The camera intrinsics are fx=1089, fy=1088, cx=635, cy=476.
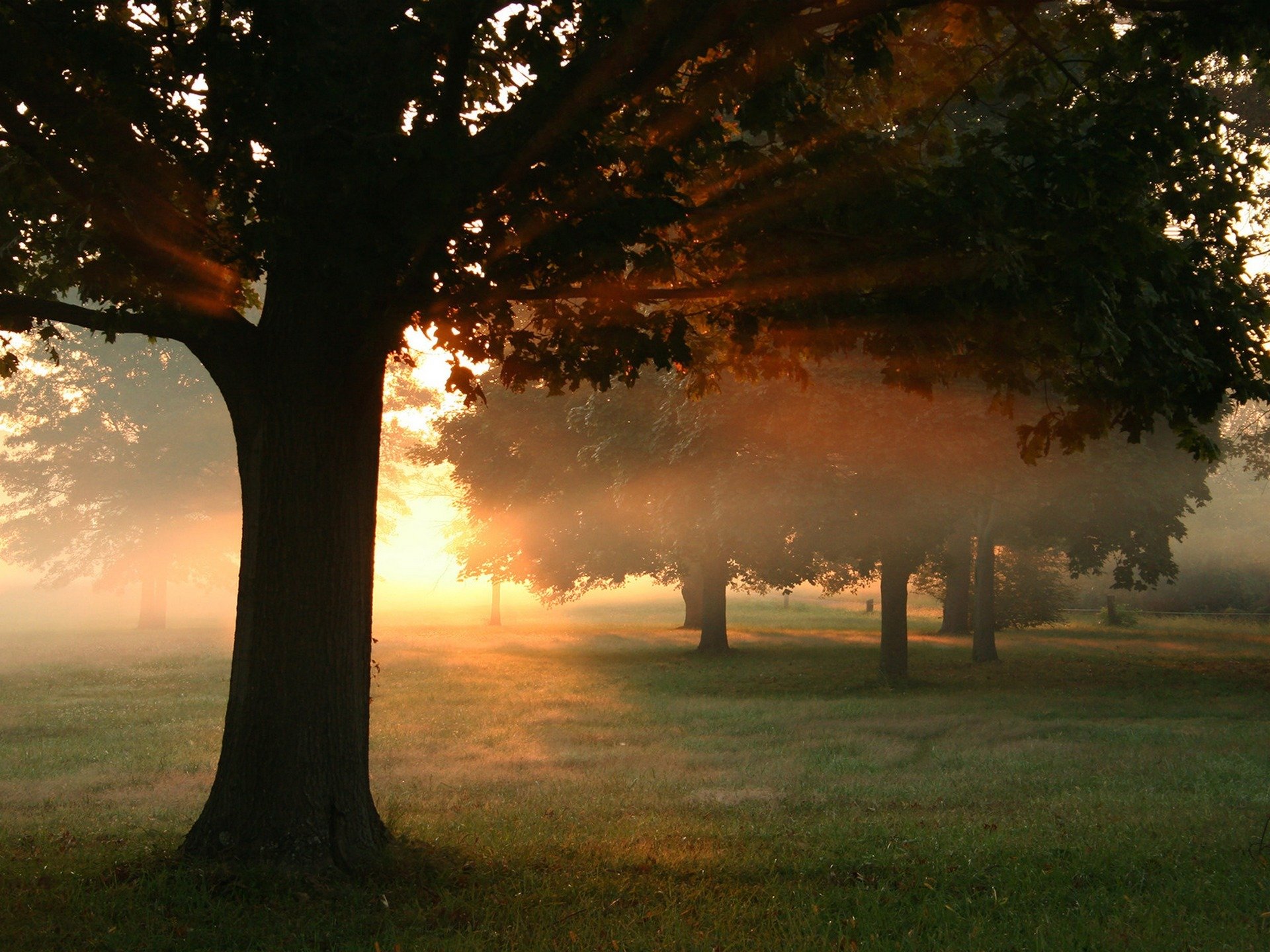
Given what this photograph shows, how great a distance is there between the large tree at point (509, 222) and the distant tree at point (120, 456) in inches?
1442

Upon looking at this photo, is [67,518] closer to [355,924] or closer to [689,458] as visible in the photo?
[689,458]

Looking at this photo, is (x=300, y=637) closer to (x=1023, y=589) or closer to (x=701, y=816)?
(x=701, y=816)

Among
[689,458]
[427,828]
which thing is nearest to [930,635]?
[689,458]

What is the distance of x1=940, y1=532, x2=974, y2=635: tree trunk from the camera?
3494 centimetres

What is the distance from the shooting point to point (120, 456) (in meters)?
42.1

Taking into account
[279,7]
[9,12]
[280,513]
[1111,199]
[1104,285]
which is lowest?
[280,513]

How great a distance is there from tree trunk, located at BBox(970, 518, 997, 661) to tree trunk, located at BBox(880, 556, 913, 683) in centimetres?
496

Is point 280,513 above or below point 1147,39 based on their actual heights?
below

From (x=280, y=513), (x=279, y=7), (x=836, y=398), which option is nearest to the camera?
(x=279, y=7)

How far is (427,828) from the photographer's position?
361 inches

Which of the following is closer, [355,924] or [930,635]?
[355,924]

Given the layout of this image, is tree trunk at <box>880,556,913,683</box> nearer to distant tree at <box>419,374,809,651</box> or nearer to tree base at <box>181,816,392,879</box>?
distant tree at <box>419,374,809,651</box>

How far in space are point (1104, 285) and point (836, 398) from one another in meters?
12.2

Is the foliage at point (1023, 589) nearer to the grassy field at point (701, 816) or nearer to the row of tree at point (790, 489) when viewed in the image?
the row of tree at point (790, 489)
